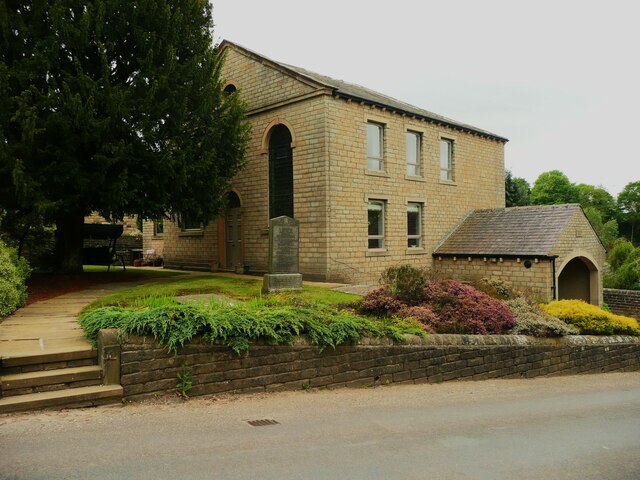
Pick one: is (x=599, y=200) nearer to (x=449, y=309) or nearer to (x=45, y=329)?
(x=449, y=309)

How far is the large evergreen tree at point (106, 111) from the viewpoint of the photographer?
1262 centimetres

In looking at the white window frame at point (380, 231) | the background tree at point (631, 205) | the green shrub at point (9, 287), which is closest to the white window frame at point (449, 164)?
the white window frame at point (380, 231)

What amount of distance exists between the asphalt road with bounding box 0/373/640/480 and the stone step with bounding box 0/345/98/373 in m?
0.84

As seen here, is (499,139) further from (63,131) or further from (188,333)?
(188,333)

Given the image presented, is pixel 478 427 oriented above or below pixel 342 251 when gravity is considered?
below

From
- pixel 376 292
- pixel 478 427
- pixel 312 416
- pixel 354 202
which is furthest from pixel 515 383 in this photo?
pixel 354 202

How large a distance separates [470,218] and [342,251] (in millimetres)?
8723

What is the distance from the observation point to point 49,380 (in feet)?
20.5

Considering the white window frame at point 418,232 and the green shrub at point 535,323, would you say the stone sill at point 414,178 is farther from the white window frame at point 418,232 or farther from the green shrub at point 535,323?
the green shrub at point 535,323

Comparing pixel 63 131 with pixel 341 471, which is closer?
pixel 341 471

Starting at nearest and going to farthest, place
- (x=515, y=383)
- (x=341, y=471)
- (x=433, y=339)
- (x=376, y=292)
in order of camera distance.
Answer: (x=341, y=471) → (x=433, y=339) → (x=515, y=383) → (x=376, y=292)

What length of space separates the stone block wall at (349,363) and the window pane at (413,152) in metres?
10.9

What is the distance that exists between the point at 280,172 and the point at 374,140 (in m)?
3.93

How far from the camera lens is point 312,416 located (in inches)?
251
